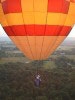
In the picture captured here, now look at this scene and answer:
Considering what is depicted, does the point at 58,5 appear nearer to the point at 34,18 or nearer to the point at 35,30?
the point at 34,18

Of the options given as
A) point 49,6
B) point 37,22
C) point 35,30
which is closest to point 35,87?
point 35,30

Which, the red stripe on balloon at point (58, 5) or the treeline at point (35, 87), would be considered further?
the treeline at point (35, 87)

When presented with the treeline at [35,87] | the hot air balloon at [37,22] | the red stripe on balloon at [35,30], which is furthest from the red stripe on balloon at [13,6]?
the treeline at [35,87]

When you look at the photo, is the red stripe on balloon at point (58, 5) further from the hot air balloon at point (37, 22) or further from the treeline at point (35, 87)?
→ the treeline at point (35, 87)

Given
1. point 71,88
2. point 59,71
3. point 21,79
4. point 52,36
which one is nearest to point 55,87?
point 71,88

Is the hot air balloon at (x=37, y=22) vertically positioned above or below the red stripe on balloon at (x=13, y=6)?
below

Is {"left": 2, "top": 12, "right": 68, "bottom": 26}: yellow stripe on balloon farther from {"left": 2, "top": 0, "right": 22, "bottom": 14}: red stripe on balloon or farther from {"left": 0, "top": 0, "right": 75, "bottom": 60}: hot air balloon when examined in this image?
{"left": 2, "top": 0, "right": 22, "bottom": 14}: red stripe on balloon

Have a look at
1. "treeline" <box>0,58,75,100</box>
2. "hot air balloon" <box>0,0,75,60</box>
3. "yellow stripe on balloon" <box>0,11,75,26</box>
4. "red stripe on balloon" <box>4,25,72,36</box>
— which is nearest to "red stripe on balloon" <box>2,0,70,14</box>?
"hot air balloon" <box>0,0,75,60</box>
